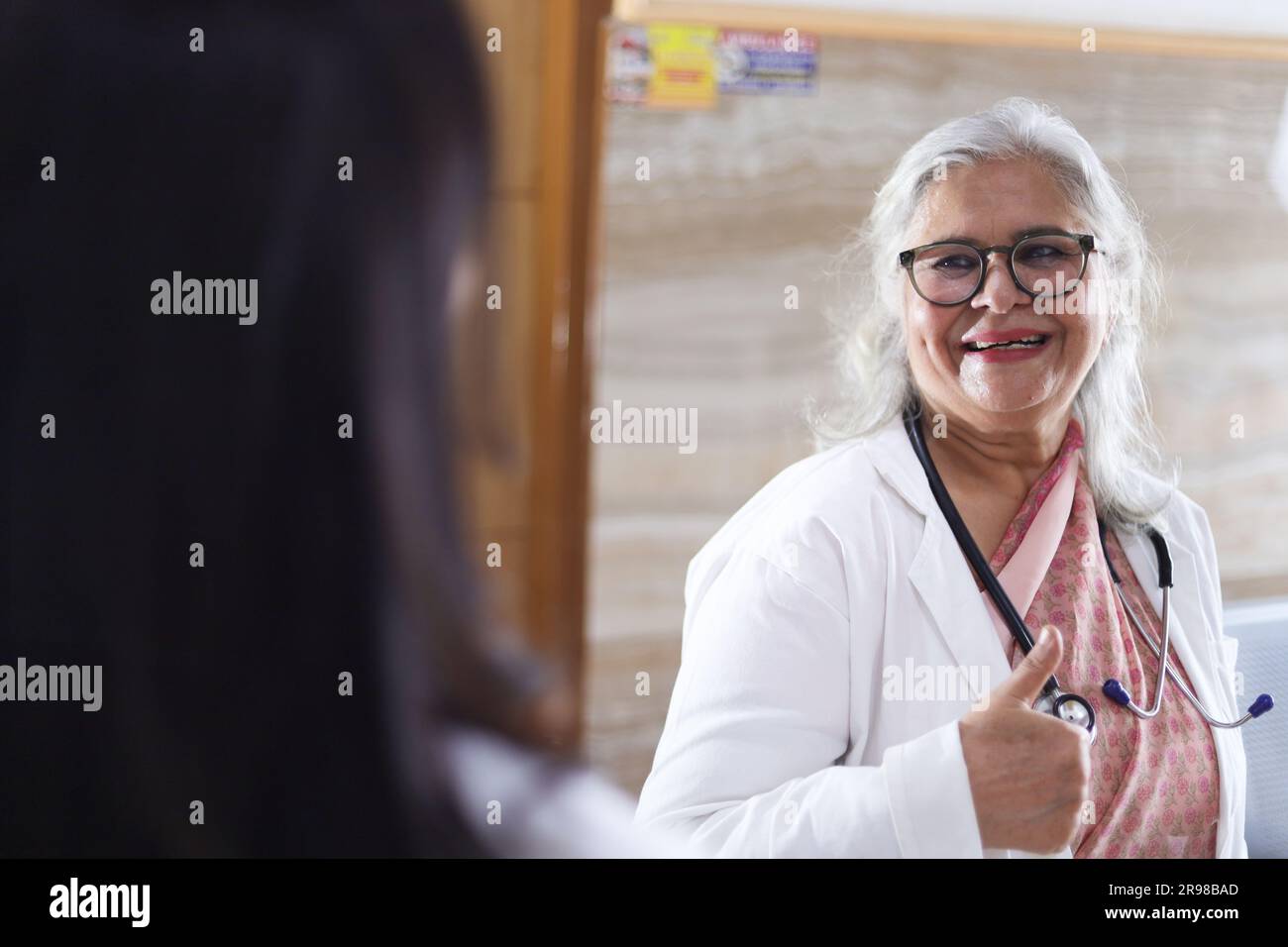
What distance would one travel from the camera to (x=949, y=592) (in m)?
1.02

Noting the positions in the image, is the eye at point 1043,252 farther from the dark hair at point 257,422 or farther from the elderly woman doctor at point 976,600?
the dark hair at point 257,422

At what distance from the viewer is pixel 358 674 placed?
0.50 metres

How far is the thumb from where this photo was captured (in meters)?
0.97

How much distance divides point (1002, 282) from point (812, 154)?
42 centimetres

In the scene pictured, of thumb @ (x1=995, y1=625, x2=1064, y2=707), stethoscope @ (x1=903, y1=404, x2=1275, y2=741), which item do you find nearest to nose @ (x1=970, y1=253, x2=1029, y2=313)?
stethoscope @ (x1=903, y1=404, x2=1275, y2=741)

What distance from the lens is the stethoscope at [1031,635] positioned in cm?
100

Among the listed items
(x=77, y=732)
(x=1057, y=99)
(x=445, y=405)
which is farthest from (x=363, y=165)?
(x=1057, y=99)

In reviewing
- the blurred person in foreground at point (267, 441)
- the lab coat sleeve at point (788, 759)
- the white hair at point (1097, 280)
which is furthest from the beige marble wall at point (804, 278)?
the blurred person in foreground at point (267, 441)

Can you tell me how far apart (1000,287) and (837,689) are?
411 mm

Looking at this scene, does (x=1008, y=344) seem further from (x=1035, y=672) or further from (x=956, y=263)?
(x=1035, y=672)

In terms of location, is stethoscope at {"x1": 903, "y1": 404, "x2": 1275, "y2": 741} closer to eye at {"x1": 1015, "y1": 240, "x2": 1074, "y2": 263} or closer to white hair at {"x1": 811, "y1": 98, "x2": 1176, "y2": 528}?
white hair at {"x1": 811, "y1": 98, "x2": 1176, "y2": 528}

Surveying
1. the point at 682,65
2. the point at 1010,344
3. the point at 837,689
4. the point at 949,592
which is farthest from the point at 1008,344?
the point at 682,65

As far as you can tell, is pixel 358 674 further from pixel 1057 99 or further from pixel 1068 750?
pixel 1057 99

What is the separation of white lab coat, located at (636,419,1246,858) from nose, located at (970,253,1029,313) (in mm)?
168
